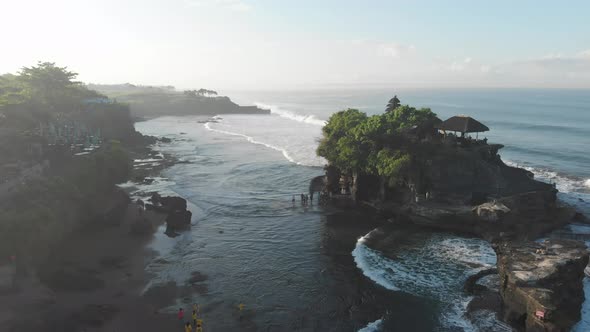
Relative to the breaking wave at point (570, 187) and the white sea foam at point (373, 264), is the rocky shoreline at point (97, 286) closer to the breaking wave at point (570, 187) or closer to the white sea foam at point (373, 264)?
the white sea foam at point (373, 264)

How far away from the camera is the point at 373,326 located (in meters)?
22.4

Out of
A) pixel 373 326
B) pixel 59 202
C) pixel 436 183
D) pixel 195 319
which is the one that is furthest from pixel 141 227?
pixel 436 183

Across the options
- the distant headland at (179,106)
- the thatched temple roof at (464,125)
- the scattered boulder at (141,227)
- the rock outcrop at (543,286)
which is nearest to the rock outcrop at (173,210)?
the scattered boulder at (141,227)

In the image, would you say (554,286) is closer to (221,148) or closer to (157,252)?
(157,252)

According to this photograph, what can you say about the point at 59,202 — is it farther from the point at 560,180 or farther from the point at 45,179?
the point at 560,180

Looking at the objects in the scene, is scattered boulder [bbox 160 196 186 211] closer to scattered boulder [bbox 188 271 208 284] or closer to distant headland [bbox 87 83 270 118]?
scattered boulder [bbox 188 271 208 284]

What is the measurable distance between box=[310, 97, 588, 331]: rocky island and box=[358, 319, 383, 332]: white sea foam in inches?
340

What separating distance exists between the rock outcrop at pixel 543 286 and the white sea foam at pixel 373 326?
23.0 feet

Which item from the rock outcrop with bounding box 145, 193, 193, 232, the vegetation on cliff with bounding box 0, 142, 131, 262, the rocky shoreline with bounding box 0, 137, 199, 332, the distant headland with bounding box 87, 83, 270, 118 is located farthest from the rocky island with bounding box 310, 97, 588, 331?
the distant headland with bounding box 87, 83, 270, 118

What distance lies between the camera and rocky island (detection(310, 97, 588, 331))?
33.3 m

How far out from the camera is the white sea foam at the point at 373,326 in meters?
22.0

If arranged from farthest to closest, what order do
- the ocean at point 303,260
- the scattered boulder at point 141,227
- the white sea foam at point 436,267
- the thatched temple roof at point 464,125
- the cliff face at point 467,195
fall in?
the thatched temple roof at point 464,125, the scattered boulder at point 141,227, the cliff face at point 467,195, the white sea foam at point 436,267, the ocean at point 303,260

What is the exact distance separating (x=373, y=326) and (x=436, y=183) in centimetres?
1954

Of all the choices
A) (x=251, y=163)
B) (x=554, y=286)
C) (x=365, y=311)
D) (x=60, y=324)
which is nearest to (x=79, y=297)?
(x=60, y=324)
